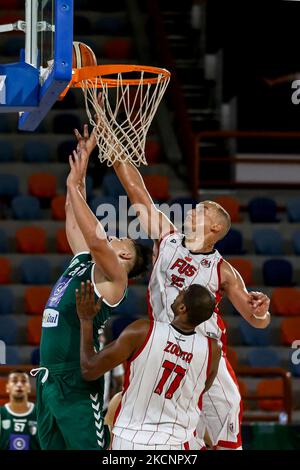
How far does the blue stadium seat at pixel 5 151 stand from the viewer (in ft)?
40.8

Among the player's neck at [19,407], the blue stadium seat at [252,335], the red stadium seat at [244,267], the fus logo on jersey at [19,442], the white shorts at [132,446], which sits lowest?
the fus logo on jersey at [19,442]

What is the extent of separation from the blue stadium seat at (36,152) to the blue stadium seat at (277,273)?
2.86m

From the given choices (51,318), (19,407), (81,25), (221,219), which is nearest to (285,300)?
(19,407)

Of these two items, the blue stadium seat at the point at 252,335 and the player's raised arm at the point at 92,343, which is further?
the blue stadium seat at the point at 252,335

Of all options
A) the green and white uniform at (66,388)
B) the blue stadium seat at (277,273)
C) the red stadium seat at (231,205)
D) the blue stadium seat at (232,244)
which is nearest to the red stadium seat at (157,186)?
the red stadium seat at (231,205)

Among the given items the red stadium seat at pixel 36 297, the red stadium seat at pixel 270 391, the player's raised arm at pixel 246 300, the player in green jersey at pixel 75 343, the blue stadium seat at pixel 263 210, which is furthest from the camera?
the blue stadium seat at pixel 263 210

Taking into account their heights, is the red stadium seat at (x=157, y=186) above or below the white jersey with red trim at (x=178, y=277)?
above

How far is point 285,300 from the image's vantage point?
37.1ft

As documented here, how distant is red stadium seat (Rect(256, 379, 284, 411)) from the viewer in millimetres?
10430

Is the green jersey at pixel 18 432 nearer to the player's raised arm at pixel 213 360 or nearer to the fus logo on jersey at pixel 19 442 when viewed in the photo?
the fus logo on jersey at pixel 19 442

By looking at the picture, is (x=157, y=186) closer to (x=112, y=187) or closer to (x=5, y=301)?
(x=112, y=187)

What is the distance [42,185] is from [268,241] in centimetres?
250

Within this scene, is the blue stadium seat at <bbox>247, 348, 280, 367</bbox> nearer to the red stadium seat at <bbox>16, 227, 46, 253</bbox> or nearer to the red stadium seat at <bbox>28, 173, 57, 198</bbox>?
the red stadium seat at <bbox>16, 227, 46, 253</bbox>

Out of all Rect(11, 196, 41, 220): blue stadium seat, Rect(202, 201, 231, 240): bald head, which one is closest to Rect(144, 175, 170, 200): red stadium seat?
Rect(11, 196, 41, 220): blue stadium seat
